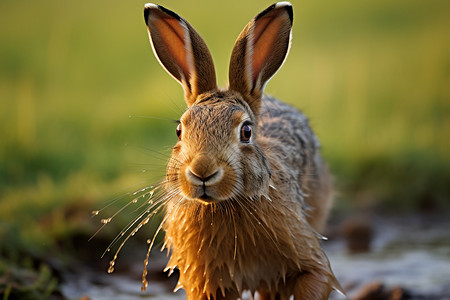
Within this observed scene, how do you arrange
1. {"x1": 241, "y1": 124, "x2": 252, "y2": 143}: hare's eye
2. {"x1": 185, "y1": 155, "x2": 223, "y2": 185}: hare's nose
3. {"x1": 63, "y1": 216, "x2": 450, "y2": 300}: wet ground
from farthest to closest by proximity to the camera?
{"x1": 63, "y1": 216, "x2": 450, "y2": 300}: wet ground
{"x1": 241, "y1": 124, "x2": 252, "y2": 143}: hare's eye
{"x1": 185, "y1": 155, "x2": 223, "y2": 185}: hare's nose

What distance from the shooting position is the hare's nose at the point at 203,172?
11.0ft

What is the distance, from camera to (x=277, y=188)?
13.7 feet

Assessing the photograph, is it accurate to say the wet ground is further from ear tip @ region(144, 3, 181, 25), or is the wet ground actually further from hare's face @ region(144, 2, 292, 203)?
ear tip @ region(144, 3, 181, 25)

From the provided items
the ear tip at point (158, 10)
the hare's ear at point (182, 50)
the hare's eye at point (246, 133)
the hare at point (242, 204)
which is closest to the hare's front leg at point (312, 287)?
the hare at point (242, 204)

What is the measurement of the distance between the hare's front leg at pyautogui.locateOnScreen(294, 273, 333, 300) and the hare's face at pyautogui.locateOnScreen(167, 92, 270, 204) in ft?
2.52

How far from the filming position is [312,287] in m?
4.14

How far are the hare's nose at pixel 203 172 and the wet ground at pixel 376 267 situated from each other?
183 cm

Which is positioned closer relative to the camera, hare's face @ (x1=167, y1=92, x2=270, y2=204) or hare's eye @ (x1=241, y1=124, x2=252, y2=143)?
hare's face @ (x1=167, y1=92, x2=270, y2=204)

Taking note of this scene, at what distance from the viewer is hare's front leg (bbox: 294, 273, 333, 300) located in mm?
4109

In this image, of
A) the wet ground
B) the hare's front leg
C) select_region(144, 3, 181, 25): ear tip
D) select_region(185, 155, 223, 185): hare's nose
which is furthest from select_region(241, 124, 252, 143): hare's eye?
the wet ground

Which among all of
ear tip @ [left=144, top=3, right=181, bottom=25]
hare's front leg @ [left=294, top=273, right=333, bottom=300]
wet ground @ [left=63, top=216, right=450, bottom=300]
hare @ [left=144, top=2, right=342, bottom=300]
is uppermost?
ear tip @ [left=144, top=3, right=181, bottom=25]

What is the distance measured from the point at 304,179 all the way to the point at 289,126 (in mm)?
437

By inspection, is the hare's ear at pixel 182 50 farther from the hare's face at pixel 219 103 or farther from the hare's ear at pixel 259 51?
the hare's ear at pixel 259 51

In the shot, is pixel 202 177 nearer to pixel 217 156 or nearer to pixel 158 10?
pixel 217 156
